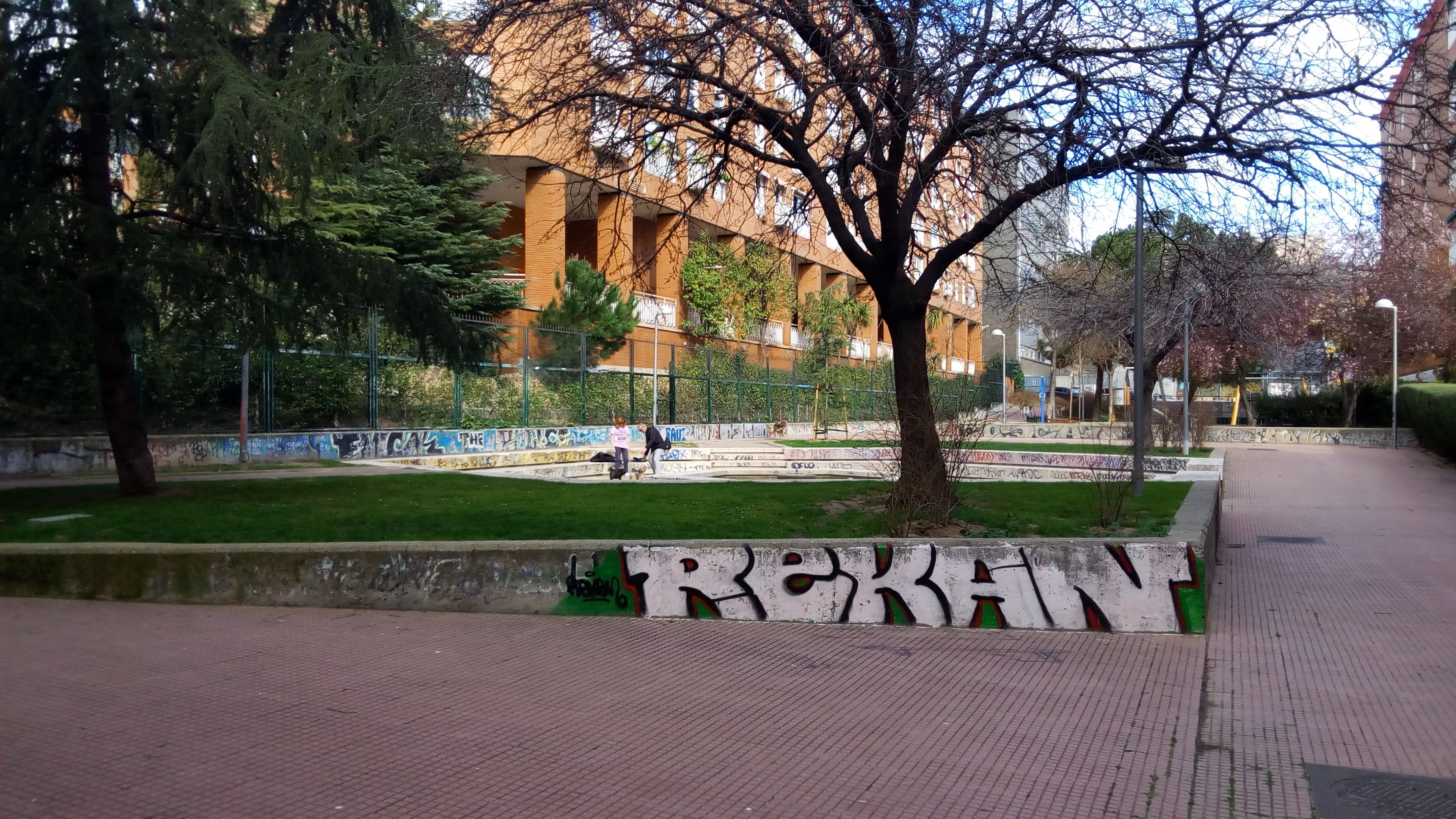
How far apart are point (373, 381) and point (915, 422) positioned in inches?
516

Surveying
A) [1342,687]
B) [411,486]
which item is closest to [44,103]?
[411,486]

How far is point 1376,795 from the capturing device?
4.74m

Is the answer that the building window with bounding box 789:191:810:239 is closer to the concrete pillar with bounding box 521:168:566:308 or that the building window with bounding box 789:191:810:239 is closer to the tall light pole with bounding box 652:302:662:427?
the tall light pole with bounding box 652:302:662:427

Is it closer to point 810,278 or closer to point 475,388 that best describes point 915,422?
point 475,388

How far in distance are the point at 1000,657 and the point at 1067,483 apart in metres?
8.96

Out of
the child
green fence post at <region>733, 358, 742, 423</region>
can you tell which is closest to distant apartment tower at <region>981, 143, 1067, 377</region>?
the child

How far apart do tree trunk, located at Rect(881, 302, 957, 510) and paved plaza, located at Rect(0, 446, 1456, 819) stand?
2.59m

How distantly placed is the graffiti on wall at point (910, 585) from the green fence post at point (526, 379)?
16535 mm

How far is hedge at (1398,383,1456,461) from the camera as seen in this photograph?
26984mm

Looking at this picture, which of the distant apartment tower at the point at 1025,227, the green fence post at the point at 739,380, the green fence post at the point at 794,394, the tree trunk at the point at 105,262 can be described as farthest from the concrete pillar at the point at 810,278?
the tree trunk at the point at 105,262

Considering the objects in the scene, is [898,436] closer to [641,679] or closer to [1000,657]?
[1000,657]

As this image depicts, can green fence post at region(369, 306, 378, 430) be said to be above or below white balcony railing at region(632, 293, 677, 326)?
below

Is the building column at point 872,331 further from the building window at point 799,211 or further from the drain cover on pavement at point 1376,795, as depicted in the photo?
the drain cover on pavement at point 1376,795

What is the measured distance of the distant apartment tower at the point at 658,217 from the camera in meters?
12.7
